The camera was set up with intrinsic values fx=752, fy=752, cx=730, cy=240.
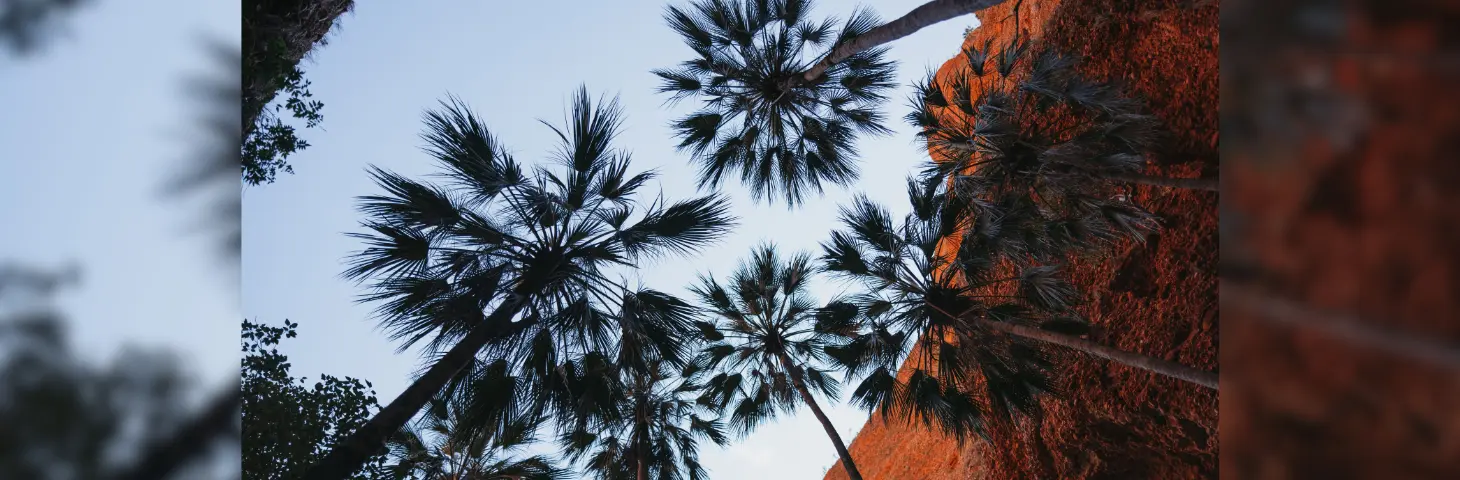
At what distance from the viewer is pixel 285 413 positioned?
8039 millimetres

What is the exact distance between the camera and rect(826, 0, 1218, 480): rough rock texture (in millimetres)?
11461

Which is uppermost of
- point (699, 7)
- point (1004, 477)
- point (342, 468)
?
point (699, 7)

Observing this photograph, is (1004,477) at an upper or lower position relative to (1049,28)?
lower

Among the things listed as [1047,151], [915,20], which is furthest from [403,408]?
[1047,151]

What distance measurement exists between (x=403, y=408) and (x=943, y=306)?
706 centimetres

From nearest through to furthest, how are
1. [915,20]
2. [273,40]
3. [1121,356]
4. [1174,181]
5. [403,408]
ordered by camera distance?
[403,408], [273,40], [915,20], [1121,356], [1174,181]

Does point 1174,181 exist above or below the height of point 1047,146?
below

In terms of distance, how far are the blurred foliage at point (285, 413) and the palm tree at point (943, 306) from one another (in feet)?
20.7
